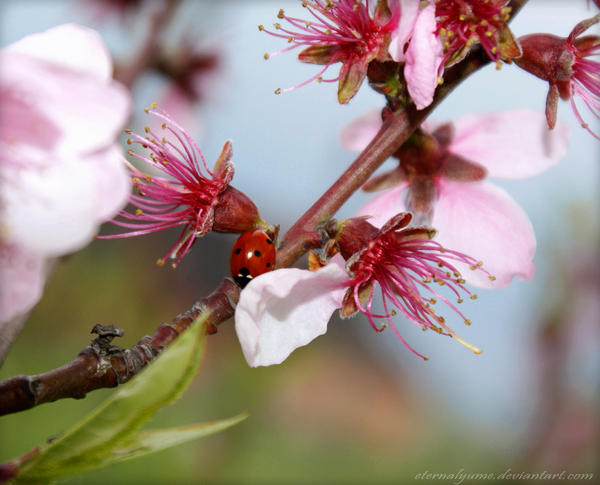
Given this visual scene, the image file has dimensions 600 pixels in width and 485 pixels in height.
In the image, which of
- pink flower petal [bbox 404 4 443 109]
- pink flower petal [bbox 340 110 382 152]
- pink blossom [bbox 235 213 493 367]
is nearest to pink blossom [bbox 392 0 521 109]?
pink flower petal [bbox 404 4 443 109]

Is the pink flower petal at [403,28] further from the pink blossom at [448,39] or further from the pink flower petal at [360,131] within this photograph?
the pink flower petal at [360,131]

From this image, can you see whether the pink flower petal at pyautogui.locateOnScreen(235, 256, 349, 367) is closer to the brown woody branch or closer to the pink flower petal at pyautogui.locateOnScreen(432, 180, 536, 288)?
the brown woody branch

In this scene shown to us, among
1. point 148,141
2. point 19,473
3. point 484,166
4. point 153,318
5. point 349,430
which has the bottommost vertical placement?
point 349,430

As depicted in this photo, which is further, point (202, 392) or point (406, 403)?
point (406, 403)

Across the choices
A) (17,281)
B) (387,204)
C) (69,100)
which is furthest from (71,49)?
(387,204)

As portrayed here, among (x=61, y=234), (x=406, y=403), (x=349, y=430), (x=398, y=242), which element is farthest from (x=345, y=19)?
(x=406, y=403)

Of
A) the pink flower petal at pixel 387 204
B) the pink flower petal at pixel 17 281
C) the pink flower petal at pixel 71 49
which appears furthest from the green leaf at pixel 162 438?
the pink flower petal at pixel 387 204

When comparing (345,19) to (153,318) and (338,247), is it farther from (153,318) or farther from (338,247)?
(153,318)
